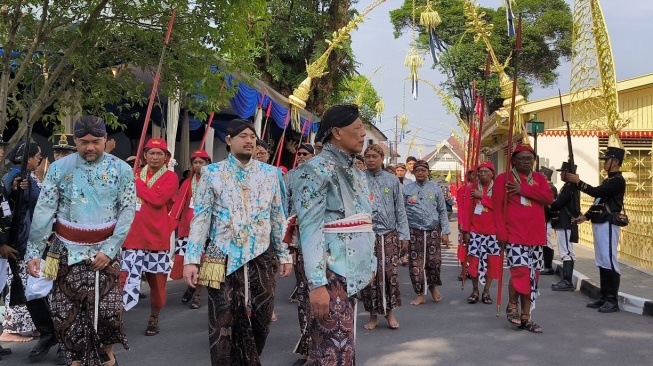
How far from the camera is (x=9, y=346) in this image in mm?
6332

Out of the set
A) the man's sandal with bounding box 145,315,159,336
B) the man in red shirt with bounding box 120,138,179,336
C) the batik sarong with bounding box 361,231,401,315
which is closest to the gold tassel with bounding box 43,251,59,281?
the man in red shirt with bounding box 120,138,179,336

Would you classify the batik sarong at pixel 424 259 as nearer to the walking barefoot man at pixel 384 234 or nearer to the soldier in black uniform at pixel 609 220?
the walking barefoot man at pixel 384 234

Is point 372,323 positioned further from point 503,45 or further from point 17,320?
point 503,45

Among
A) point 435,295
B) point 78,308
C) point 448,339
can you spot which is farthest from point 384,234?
point 78,308

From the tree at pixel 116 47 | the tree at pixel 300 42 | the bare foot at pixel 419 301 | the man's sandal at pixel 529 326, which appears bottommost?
the man's sandal at pixel 529 326

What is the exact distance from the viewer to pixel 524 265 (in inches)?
269

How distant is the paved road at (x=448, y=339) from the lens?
5914mm

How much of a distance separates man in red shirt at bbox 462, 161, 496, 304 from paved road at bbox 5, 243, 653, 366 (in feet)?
1.33

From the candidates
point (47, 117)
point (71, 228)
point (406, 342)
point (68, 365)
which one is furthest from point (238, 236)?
point (47, 117)

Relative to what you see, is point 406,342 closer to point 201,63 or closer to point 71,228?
point 71,228

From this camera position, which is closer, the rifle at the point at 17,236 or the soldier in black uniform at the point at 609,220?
the rifle at the point at 17,236

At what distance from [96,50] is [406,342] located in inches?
186

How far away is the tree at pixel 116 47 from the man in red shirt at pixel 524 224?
10.9 ft

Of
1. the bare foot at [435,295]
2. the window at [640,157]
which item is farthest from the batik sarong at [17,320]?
the window at [640,157]
